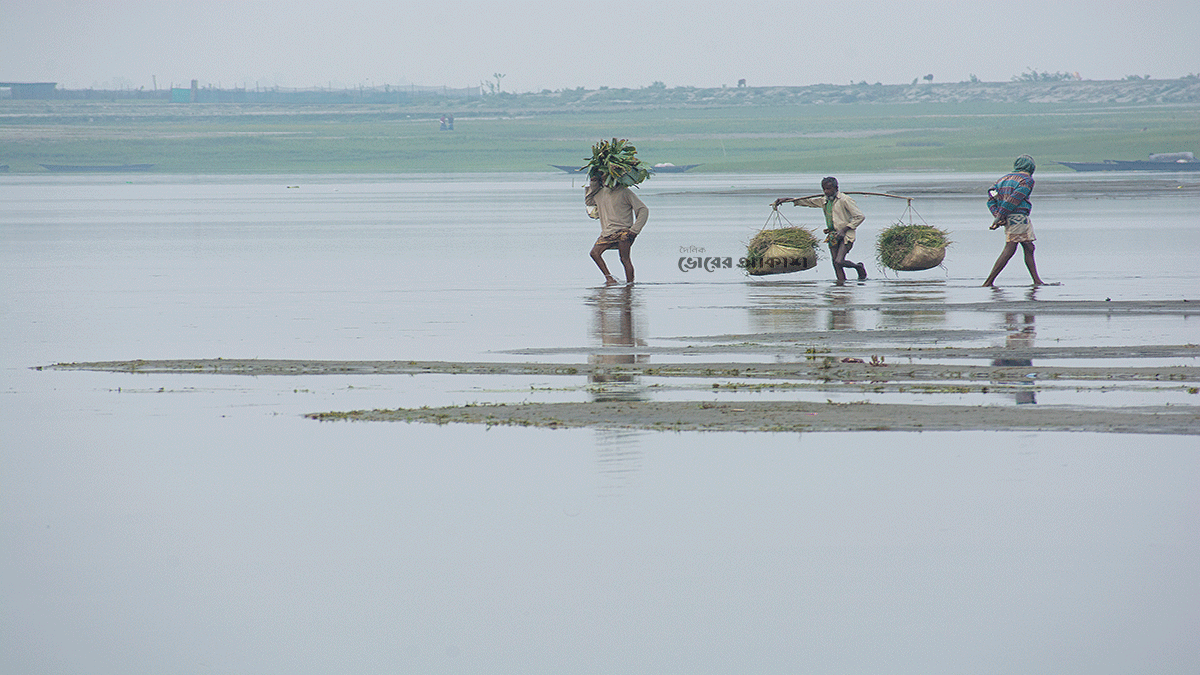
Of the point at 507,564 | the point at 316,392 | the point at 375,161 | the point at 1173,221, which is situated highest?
the point at 375,161

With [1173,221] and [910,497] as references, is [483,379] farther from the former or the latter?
[1173,221]

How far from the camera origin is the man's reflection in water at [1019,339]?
39.5 feet

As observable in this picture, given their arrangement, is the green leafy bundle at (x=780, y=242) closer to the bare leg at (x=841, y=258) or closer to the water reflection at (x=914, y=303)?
the bare leg at (x=841, y=258)

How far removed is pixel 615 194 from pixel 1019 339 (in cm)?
901

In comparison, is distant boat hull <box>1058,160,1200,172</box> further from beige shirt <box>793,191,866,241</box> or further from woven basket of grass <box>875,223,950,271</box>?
beige shirt <box>793,191,866,241</box>

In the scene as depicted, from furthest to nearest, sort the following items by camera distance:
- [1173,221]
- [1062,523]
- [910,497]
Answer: [1173,221] < [910,497] < [1062,523]

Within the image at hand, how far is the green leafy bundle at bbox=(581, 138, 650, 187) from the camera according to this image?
23641mm

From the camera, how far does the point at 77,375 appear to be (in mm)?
14711

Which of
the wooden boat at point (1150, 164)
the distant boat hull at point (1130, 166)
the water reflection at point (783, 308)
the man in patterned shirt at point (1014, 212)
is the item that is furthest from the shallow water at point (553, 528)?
the wooden boat at point (1150, 164)

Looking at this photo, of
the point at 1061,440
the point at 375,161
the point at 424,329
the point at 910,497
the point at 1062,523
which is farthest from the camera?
the point at 375,161

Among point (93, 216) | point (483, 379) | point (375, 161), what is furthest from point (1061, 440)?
point (375, 161)

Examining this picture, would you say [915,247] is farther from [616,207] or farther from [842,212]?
[616,207]

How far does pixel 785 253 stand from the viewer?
24.9m

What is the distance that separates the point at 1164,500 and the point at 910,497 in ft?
4.07
